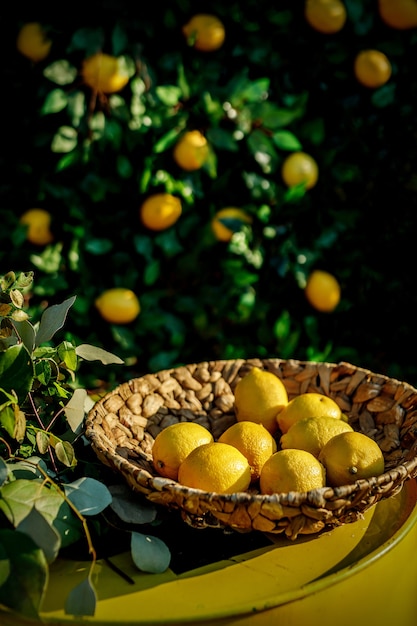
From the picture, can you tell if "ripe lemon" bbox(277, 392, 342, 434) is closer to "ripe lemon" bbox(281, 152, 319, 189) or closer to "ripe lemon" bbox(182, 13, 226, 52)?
"ripe lemon" bbox(281, 152, 319, 189)

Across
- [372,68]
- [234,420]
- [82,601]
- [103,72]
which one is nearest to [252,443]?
[234,420]

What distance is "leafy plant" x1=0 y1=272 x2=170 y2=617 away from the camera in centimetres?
80

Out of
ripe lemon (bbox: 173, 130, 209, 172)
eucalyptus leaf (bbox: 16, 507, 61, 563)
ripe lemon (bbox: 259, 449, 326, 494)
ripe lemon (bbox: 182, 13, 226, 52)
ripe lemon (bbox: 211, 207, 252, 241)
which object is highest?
ripe lemon (bbox: 182, 13, 226, 52)

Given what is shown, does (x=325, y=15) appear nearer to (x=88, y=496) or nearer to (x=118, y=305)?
(x=118, y=305)

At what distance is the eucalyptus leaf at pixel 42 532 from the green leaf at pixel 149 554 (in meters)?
0.13

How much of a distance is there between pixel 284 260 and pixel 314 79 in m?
0.68

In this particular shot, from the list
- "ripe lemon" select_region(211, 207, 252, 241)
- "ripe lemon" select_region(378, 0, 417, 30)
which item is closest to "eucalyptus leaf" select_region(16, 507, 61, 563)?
"ripe lemon" select_region(211, 207, 252, 241)

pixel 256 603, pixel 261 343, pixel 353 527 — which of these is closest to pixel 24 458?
pixel 256 603

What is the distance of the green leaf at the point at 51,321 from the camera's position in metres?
1.10

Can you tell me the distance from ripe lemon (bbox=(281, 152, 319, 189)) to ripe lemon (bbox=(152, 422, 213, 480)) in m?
1.38

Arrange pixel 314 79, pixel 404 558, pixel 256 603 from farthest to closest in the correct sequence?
pixel 314 79
pixel 404 558
pixel 256 603

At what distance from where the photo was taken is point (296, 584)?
0.88 m

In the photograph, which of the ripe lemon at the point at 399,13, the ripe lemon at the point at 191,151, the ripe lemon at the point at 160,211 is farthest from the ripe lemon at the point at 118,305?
the ripe lemon at the point at 399,13

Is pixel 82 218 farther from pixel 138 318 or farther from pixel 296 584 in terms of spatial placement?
pixel 296 584
